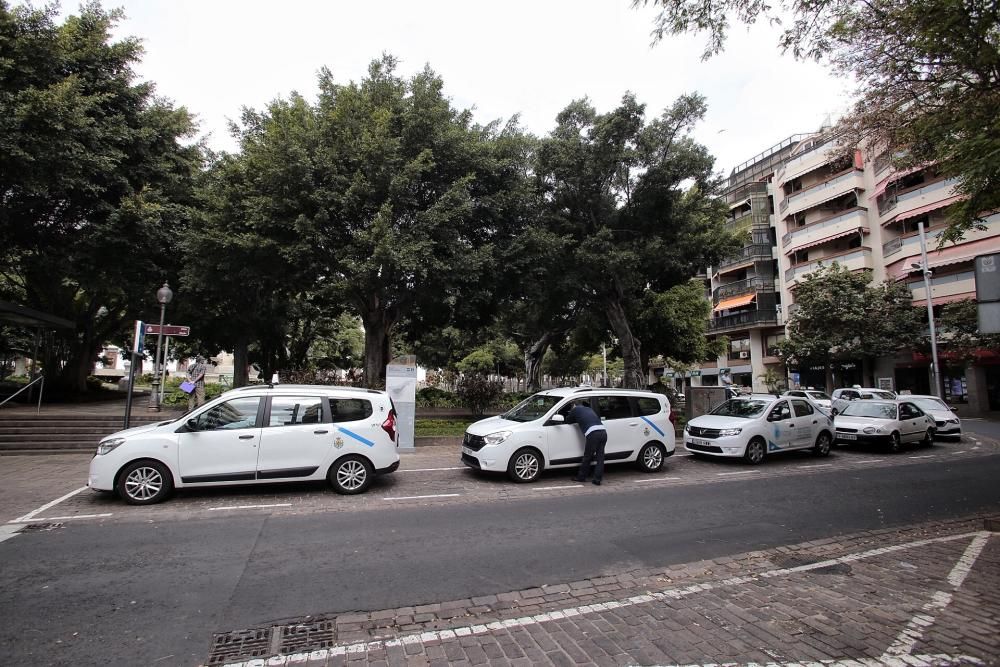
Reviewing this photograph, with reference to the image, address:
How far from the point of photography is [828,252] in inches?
1473

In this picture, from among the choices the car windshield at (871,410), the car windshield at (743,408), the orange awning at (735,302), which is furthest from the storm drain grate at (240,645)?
the orange awning at (735,302)

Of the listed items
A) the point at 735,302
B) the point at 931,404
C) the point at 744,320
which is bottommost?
the point at 931,404

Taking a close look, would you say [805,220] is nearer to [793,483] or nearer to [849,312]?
[849,312]

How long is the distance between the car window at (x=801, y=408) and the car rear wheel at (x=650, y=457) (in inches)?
186

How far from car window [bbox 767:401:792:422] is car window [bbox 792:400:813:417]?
0.29m

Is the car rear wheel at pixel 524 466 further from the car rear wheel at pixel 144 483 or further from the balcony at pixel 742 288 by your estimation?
the balcony at pixel 742 288

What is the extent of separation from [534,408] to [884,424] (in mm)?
10785

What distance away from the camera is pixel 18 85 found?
13.2 m

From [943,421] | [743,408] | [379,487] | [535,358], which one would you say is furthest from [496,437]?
[535,358]

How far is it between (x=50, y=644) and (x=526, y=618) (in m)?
3.27

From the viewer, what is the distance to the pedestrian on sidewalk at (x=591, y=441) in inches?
359

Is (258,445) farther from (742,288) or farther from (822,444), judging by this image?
(742,288)

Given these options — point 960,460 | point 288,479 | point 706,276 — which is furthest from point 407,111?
point 706,276

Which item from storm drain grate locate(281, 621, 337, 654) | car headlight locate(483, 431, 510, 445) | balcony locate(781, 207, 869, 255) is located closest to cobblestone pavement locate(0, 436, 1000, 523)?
car headlight locate(483, 431, 510, 445)
